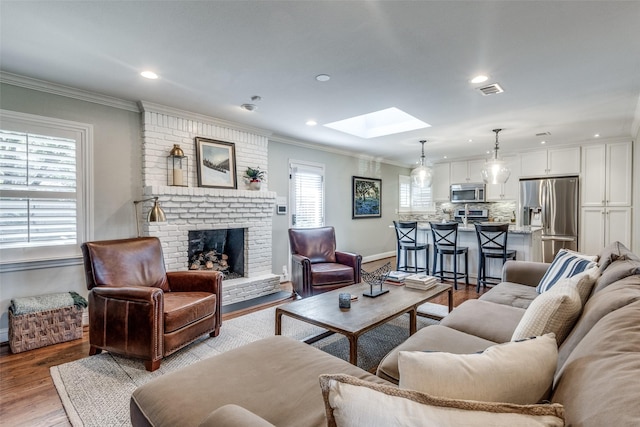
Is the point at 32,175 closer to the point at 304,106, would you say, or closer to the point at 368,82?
the point at 304,106

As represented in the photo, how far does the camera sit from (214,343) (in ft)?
9.07

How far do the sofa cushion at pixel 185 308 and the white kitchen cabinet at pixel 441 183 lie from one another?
614 cm

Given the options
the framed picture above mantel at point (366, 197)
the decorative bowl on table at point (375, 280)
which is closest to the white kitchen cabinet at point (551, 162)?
the framed picture above mantel at point (366, 197)

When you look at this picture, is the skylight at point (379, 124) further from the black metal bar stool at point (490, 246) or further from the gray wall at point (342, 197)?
the black metal bar stool at point (490, 246)

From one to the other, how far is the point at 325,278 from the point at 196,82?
2.51m

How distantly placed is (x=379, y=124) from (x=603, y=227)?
4.31 m

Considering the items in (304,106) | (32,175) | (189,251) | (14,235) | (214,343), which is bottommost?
(214,343)

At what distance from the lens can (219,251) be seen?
455 centimetres

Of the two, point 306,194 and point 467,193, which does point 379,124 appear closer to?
point 306,194

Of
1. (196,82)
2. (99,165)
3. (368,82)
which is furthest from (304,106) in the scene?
(99,165)

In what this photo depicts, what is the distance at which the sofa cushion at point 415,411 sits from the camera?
25.1 inches

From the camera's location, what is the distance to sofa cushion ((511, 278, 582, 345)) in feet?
4.15

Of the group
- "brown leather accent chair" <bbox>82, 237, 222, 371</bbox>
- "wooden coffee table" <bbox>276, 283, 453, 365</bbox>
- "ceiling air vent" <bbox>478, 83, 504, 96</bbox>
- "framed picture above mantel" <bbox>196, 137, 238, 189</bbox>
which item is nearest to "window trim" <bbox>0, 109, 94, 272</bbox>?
"brown leather accent chair" <bbox>82, 237, 222, 371</bbox>

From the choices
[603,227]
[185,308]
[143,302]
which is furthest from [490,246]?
[143,302]
